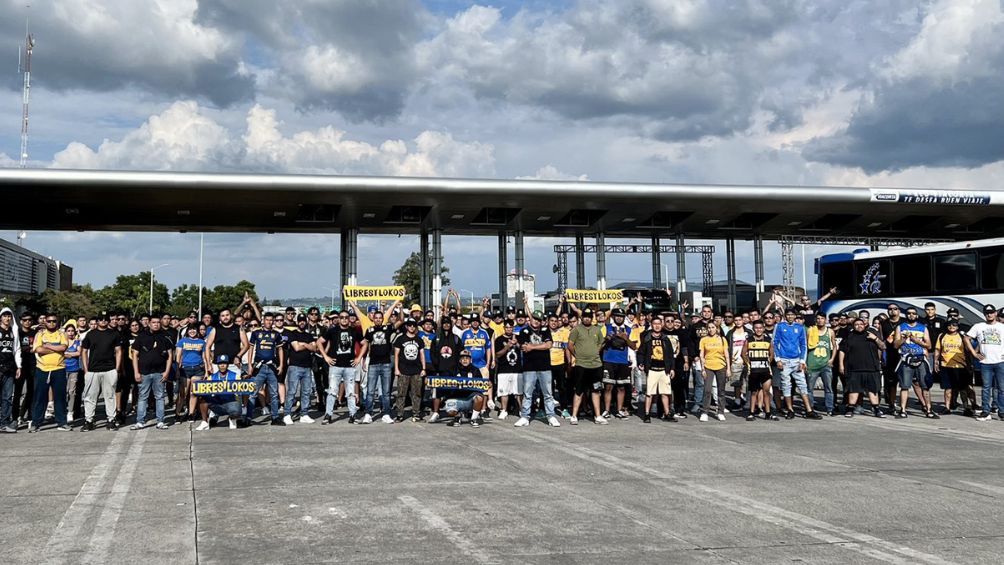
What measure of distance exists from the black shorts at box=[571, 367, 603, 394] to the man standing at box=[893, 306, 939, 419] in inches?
214

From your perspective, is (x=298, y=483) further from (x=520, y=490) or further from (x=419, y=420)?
(x=419, y=420)

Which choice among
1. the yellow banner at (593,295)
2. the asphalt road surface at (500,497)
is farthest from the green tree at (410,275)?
the asphalt road surface at (500,497)

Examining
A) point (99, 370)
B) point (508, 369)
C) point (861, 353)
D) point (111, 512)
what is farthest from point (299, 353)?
point (861, 353)

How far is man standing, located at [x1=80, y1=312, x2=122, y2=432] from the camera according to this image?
11984 millimetres

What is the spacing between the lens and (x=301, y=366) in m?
12.8

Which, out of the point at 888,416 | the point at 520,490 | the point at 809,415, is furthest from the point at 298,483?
the point at 888,416

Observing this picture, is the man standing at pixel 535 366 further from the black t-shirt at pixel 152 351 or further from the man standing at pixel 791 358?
the black t-shirt at pixel 152 351

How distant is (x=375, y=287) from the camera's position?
2092 cm

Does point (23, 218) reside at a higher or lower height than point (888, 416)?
higher

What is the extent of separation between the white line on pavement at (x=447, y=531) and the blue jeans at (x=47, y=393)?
25.1ft

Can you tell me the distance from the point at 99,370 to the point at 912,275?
19.4 m

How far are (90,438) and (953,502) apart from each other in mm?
10594

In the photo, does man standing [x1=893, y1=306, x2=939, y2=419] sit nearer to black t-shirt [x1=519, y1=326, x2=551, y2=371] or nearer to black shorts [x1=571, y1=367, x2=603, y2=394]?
black shorts [x1=571, y1=367, x2=603, y2=394]

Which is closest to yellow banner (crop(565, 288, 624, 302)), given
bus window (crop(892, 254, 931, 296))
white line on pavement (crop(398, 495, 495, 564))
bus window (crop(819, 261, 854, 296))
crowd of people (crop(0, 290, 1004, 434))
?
bus window (crop(819, 261, 854, 296))
